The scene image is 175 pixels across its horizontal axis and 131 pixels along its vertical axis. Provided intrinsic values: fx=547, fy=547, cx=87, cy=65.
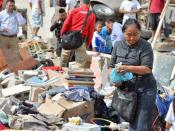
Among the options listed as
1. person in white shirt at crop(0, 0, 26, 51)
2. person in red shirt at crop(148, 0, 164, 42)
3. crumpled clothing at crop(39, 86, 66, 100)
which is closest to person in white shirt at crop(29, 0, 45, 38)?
person in white shirt at crop(0, 0, 26, 51)

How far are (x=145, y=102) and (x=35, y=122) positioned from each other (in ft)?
5.23

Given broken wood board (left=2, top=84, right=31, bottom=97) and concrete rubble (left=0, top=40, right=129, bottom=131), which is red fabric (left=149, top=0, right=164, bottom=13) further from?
broken wood board (left=2, top=84, right=31, bottom=97)

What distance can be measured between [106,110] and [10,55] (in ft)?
13.4

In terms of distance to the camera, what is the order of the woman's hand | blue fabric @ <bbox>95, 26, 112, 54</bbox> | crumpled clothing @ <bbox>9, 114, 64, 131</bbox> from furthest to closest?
1. blue fabric @ <bbox>95, 26, 112, 54</bbox>
2. crumpled clothing @ <bbox>9, 114, 64, 131</bbox>
3. the woman's hand

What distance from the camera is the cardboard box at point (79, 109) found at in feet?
26.7

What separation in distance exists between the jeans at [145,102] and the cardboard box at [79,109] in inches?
52.8

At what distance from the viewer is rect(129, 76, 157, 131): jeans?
6.98 metres

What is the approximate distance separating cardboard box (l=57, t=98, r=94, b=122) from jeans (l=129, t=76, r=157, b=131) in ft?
4.40

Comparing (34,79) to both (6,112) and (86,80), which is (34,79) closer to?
(86,80)

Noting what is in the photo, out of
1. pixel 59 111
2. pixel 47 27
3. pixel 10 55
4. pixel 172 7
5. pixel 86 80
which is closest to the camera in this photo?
pixel 59 111

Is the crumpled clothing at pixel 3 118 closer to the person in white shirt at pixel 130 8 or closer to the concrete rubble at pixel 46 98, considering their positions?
the concrete rubble at pixel 46 98

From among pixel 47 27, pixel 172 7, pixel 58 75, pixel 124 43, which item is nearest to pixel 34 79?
pixel 58 75

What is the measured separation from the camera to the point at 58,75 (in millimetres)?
10414

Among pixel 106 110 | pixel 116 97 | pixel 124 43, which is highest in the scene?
pixel 124 43
